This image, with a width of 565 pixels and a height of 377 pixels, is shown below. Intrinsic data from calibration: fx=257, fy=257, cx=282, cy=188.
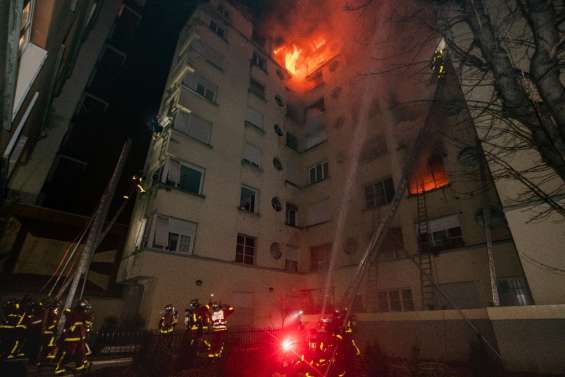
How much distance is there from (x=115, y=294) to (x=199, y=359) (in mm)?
7382

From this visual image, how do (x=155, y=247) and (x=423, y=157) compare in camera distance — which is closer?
(x=155, y=247)

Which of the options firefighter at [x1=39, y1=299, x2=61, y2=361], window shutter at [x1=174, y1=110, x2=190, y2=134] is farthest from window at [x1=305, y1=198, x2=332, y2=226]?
firefighter at [x1=39, y1=299, x2=61, y2=361]

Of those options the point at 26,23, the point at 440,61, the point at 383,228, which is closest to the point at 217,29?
the point at 440,61

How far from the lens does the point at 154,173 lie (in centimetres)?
1400

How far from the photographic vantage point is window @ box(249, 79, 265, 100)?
67.5 feet

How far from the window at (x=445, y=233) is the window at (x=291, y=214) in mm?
9276

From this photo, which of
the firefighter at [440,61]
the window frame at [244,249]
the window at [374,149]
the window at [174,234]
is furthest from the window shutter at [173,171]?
the firefighter at [440,61]

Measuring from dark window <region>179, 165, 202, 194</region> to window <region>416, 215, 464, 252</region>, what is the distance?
1239 cm

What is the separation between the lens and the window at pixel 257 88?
2058 centimetres

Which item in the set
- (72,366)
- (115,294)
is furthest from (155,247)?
(72,366)

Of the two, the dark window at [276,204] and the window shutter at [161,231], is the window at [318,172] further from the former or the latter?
the window shutter at [161,231]

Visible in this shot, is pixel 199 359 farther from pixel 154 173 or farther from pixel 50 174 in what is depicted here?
pixel 50 174

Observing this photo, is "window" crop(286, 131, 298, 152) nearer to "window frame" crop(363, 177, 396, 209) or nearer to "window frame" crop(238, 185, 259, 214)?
"window frame" crop(238, 185, 259, 214)

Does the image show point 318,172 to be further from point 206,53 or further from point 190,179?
Result: point 206,53
